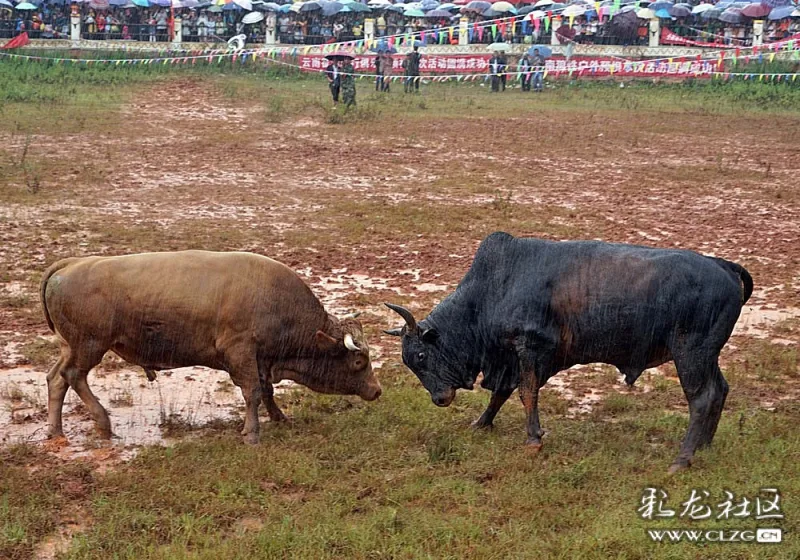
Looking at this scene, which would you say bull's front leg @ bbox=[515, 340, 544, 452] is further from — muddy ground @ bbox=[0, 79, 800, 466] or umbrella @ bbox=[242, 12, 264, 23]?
umbrella @ bbox=[242, 12, 264, 23]

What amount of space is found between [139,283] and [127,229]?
6.28 m

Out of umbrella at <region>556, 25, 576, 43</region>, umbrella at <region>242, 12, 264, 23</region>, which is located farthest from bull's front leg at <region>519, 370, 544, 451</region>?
umbrella at <region>242, 12, 264, 23</region>

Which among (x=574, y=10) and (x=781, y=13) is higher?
(x=781, y=13)

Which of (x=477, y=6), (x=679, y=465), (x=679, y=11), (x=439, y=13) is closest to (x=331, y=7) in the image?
(x=439, y=13)

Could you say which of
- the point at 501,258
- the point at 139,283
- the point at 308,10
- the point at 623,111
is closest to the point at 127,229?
the point at 139,283

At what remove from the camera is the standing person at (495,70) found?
106ft

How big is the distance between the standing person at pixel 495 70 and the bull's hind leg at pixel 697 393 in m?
26.3

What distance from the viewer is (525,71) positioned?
108 feet

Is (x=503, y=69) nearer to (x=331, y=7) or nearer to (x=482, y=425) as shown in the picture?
(x=331, y=7)

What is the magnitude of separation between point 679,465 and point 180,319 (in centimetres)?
318

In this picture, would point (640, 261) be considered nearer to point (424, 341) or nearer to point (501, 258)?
point (501, 258)

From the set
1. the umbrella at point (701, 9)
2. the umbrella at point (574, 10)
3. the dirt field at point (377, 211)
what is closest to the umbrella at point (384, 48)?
the umbrella at point (574, 10)

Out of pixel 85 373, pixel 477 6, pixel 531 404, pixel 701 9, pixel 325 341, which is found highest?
pixel 477 6

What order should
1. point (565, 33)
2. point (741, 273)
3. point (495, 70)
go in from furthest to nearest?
point (565, 33) < point (495, 70) < point (741, 273)
